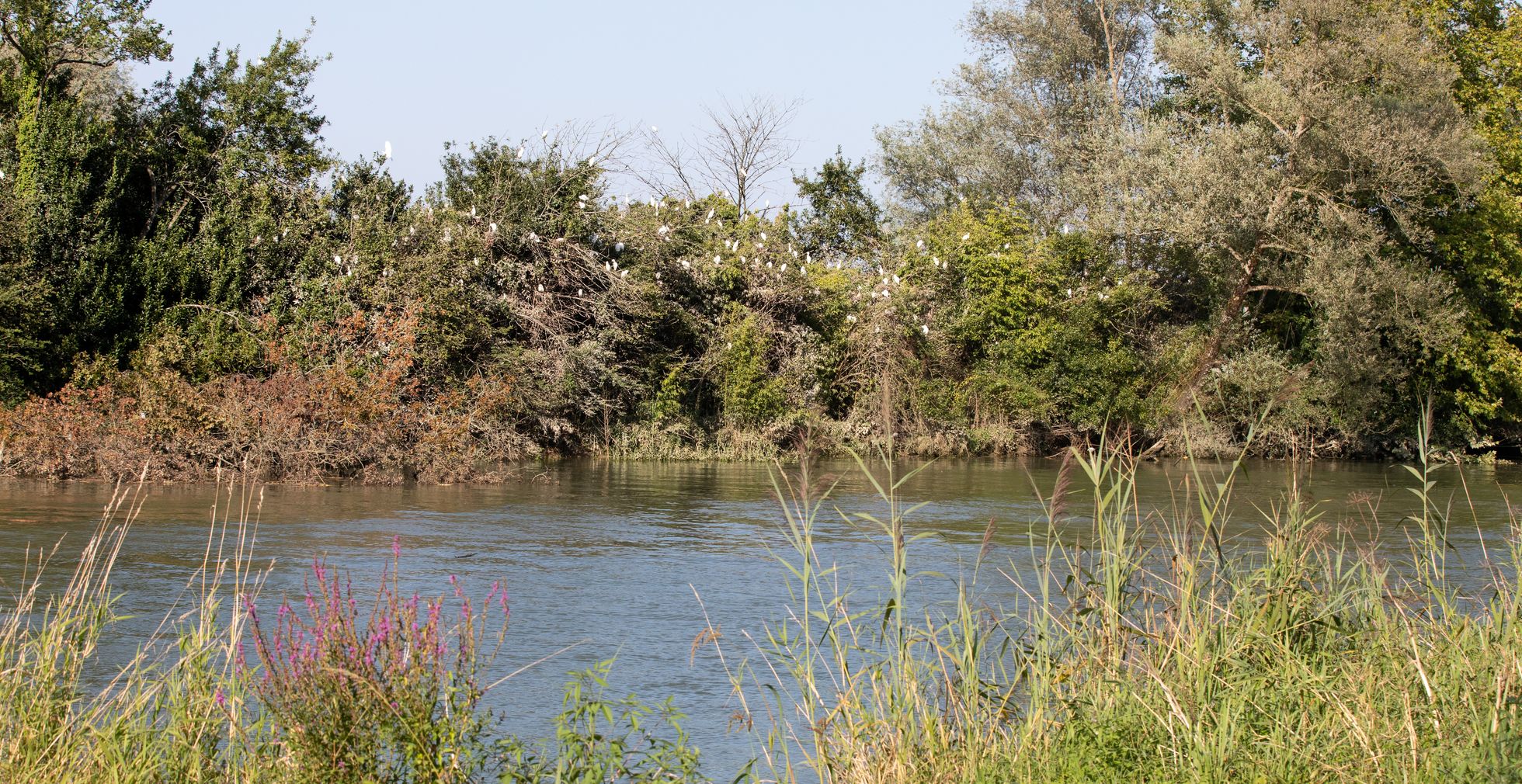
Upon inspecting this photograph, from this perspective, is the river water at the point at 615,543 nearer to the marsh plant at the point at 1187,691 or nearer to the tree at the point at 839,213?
the marsh plant at the point at 1187,691

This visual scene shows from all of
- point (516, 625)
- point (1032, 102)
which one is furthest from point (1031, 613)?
point (1032, 102)

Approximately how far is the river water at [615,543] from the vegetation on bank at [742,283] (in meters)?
1.56

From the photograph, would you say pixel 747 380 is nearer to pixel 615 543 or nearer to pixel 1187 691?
pixel 615 543

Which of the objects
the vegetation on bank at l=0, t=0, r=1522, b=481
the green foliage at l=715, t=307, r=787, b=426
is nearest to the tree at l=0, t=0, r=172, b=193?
the vegetation on bank at l=0, t=0, r=1522, b=481

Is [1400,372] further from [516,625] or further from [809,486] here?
[809,486]

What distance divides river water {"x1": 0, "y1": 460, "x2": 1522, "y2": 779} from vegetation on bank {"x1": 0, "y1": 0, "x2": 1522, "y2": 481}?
1.56 metres

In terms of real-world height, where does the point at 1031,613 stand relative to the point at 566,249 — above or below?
below

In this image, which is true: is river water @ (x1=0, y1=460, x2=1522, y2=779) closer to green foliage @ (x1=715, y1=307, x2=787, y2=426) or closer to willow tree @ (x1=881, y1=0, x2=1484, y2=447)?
green foliage @ (x1=715, y1=307, x2=787, y2=426)

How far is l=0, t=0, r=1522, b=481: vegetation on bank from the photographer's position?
17.5 m

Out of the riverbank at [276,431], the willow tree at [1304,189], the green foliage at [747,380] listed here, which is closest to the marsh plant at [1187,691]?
the riverbank at [276,431]

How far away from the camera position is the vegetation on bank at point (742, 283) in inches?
689

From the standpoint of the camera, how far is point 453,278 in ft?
67.4

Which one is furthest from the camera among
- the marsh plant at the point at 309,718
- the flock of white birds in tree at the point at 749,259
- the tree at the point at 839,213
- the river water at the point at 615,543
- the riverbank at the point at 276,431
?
the tree at the point at 839,213

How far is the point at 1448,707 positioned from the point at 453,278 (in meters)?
17.6
